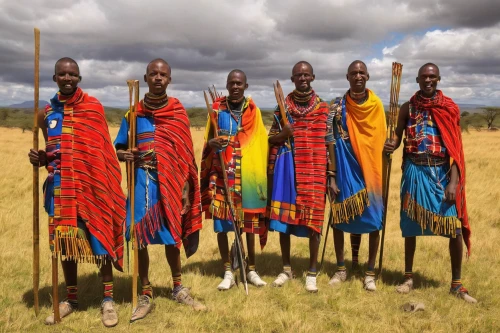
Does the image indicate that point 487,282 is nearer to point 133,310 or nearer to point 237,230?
point 237,230

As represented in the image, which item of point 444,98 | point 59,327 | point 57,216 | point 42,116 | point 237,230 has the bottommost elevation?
point 59,327

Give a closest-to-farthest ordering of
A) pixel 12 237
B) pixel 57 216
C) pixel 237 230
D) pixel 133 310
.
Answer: pixel 57 216 → pixel 133 310 → pixel 237 230 → pixel 12 237

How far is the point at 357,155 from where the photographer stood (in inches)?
199

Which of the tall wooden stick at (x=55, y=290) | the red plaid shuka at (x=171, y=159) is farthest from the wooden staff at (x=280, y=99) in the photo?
the tall wooden stick at (x=55, y=290)

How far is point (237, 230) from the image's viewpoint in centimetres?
515

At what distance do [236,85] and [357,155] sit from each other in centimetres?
160

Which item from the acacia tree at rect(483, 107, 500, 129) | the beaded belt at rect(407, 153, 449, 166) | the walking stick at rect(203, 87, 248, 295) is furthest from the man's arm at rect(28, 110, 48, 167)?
the acacia tree at rect(483, 107, 500, 129)

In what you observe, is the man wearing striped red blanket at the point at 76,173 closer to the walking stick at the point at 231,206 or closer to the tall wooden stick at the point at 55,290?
the tall wooden stick at the point at 55,290

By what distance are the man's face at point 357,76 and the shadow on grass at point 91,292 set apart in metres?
3.14

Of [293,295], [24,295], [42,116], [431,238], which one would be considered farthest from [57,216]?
[431,238]

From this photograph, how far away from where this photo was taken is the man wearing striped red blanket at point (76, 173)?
3959 mm

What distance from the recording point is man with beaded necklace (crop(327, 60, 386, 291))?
5.00 metres

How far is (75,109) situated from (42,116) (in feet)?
1.10

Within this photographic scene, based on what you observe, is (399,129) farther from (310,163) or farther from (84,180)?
(84,180)
